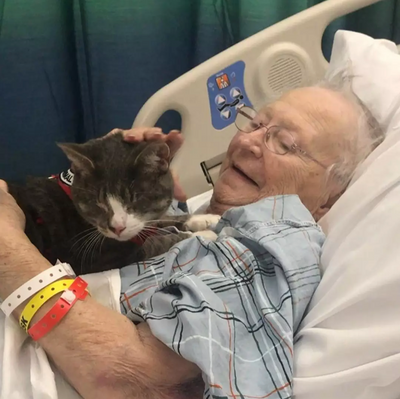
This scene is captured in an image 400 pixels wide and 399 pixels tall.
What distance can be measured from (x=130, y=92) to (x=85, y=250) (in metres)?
0.82

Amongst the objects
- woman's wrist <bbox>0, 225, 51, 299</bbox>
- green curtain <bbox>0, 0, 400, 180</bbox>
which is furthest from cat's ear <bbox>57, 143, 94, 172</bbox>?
green curtain <bbox>0, 0, 400, 180</bbox>

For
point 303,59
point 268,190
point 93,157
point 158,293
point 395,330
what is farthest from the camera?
point 303,59

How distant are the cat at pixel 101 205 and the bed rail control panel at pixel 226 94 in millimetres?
423

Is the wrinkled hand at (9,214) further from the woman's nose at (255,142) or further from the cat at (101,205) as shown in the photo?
the woman's nose at (255,142)

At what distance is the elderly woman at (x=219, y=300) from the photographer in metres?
0.86

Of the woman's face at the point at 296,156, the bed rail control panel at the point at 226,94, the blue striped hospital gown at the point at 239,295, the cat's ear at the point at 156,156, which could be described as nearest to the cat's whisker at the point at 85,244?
the blue striped hospital gown at the point at 239,295

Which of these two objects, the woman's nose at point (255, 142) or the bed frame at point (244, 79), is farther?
A: the bed frame at point (244, 79)

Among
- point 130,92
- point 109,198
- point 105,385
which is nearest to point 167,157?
point 109,198

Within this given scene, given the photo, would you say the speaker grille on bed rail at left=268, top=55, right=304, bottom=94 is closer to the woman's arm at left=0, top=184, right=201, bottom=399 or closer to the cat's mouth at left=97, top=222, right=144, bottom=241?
the cat's mouth at left=97, top=222, right=144, bottom=241

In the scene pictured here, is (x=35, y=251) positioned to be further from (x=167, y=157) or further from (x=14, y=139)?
(x=14, y=139)

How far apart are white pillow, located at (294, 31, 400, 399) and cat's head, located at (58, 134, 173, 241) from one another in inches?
16.9

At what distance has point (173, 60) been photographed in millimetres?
1875

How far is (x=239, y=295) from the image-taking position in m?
0.96

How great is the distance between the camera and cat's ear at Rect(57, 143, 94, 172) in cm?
111
